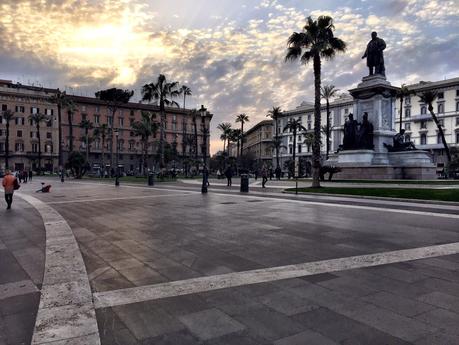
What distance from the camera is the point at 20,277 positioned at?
Answer: 18.0 feet

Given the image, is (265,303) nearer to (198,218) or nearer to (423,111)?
(198,218)

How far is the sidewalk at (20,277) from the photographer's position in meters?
3.74

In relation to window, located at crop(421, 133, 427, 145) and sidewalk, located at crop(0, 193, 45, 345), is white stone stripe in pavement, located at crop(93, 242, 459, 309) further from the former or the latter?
window, located at crop(421, 133, 427, 145)

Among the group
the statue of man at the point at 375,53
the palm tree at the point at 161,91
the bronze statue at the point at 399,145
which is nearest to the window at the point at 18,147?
the palm tree at the point at 161,91

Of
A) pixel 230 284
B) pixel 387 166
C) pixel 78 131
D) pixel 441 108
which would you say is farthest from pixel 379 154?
pixel 78 131

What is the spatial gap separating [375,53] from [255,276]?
37158 millimetres

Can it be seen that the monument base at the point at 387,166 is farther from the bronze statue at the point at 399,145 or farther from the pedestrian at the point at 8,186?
A: the pedestrian at the point at 8,186

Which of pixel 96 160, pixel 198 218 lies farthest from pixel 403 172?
pixel 96 160

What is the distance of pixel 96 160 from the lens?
344 ft

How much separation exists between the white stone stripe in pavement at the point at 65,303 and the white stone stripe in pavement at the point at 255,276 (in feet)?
0.85

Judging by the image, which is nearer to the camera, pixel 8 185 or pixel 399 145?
pixel 8 185

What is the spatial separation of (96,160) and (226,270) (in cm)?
10559

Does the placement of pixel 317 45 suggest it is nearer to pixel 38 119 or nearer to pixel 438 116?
pixel 438 116

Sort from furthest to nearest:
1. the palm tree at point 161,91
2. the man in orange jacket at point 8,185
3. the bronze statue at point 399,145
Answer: the palm tree at point 161,91 < the bronze statue at point 399,145 < the man in orange jacket at point 8,185
